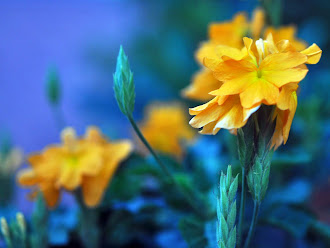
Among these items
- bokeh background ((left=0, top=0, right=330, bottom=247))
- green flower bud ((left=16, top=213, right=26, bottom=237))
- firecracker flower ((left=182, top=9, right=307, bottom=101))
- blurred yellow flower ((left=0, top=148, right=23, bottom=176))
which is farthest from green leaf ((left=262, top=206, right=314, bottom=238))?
blurred yellow flower ((left=0, top=148, right=23, bottom=176))

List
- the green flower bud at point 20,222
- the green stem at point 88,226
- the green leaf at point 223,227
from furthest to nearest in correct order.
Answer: the green stem at point 88,226 → the green flower bud at point 20,222 → the green leaf at point 223,227

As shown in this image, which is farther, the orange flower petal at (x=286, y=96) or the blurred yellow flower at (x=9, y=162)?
the blurred yellow flower at (x=9, y=162)

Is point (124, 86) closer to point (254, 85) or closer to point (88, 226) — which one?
point (254, 85)

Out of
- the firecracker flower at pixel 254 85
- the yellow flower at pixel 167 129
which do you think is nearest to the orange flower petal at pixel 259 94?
the firecracker flower at pixel 254 85

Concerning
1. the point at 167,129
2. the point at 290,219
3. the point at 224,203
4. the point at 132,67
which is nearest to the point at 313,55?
the point at 224,203

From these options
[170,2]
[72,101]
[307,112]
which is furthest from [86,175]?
[72,101]

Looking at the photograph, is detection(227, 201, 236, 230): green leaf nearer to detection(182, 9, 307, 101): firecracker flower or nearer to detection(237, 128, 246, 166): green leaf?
detection(237, 128, 246, 166): green leaf

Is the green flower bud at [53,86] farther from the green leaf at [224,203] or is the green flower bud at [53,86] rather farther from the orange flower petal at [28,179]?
the green leaf at [224,203]
